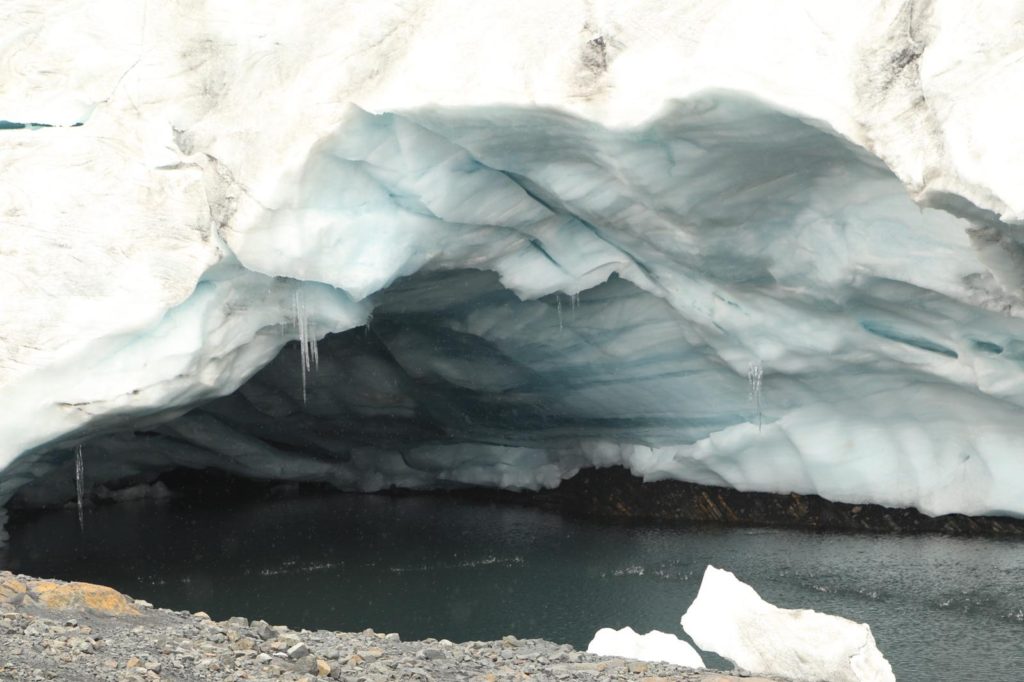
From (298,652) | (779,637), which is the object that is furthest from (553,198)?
(298,652)

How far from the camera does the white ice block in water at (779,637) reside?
7.24m

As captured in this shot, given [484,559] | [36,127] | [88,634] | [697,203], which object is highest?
[36,127]

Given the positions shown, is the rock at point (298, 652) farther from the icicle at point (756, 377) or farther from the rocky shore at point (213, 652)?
the icicle at point (756, 377)

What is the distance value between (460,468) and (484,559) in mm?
5236

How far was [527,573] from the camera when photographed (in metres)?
12.9

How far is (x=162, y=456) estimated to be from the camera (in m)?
19.3

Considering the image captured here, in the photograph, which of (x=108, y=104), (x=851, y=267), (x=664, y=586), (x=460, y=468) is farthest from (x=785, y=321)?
(x=460, y=468)

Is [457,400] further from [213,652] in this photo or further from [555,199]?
[213,652]

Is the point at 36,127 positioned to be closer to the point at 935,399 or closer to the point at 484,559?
the point at 484,559

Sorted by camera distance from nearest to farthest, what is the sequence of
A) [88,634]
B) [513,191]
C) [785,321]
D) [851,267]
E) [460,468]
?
[88,634] → [851,267] → [513,191] → [785,321] → [460,468]

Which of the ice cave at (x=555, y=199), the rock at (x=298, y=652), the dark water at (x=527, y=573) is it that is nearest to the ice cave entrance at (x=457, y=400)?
the ice cave at (x=555, y=199)

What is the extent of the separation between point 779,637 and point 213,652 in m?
3.53

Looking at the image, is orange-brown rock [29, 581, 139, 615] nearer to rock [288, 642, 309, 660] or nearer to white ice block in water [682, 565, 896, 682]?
rock [288, 642, 309, 660]

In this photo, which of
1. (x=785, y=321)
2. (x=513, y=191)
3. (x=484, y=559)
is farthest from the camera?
(x=484, y=559)
